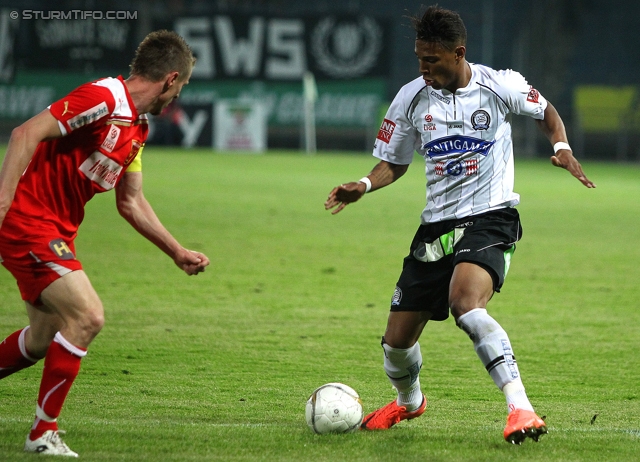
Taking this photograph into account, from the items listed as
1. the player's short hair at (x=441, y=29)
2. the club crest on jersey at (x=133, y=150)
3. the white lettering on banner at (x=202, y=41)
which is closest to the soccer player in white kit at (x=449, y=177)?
the player's short hair at (x=441, y=29)

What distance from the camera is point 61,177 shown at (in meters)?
4.46

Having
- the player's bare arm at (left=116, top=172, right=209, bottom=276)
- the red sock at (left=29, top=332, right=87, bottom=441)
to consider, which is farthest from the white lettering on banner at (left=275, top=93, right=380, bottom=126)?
the red sock at (left=29, top=332, right=87, bottom=441)

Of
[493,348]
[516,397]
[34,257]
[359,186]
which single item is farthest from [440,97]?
[34,257]

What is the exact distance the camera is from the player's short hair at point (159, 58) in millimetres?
4551

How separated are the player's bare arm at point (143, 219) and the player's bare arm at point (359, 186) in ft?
2.47

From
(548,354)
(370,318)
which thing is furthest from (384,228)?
(548,354)

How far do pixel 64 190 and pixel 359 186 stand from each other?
152cm

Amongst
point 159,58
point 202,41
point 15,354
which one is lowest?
point 202,41

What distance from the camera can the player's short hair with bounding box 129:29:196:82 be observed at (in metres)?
4.55

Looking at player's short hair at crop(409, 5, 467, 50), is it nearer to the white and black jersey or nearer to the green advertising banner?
the white and black jersey

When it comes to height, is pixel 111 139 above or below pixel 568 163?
above

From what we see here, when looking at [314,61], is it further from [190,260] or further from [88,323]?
[88,323]

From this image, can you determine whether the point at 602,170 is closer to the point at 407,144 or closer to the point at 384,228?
the point at 384,228

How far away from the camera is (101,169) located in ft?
14.9
